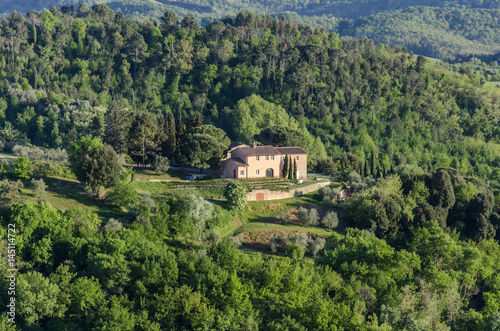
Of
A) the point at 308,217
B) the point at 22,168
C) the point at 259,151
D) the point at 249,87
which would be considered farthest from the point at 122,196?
the point at 249,87

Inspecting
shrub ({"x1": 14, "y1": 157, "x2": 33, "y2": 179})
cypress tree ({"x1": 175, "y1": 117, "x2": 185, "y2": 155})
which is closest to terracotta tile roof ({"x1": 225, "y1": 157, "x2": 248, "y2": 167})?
cypress tree ({"x1": 175, "y1": 117, "x2": 185, "y2": 155})

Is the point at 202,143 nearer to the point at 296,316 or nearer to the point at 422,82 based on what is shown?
the point at 296,316

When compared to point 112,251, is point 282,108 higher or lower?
higher

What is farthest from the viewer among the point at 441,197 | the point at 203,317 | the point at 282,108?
the point at 282,108

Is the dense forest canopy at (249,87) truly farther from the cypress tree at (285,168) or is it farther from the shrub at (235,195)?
the shrub at (235,195)

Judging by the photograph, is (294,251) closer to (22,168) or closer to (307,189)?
(307,189)

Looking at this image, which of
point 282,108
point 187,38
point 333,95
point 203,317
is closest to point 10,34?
point 187,38

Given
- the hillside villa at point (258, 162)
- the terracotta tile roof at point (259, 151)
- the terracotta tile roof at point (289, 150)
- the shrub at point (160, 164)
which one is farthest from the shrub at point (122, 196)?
the terracotta tile roof at point (289, 150)
